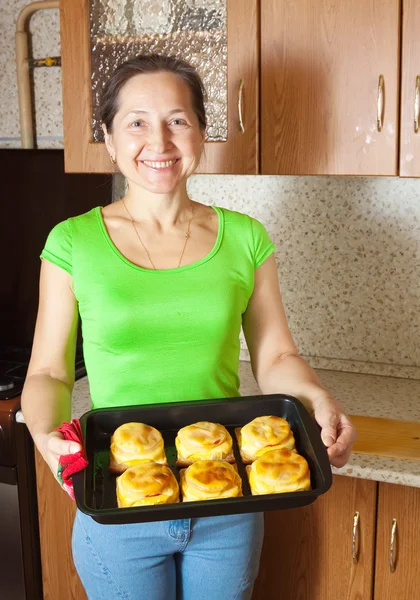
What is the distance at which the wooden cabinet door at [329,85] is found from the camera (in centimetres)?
151

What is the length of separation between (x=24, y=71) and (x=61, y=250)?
4.02 ft

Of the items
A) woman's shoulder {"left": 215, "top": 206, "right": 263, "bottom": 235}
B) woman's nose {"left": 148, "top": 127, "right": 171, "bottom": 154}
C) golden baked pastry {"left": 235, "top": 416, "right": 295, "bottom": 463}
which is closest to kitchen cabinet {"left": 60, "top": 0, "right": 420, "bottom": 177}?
woman's shoulder {"left": 215, "top": 206, "right": 263, "bottom": 235}

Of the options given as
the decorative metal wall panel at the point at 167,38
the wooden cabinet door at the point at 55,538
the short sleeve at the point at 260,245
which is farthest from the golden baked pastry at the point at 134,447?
the decorative metal wall panel at the point at 167,38

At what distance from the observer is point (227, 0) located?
161 cm

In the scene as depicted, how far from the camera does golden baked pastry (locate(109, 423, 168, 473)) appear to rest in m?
1.17

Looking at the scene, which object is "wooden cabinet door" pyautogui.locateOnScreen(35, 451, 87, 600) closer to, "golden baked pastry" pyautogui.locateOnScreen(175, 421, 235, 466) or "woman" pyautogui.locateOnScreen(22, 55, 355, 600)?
"woman" pyautogui.locateOnScreen(22, 55, 355, 600)

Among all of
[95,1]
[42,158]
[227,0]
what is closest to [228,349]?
[227,0]

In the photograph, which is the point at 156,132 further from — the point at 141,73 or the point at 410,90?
the point at 410,90

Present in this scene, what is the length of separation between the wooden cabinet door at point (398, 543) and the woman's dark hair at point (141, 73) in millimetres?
880

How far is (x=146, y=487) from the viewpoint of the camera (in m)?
1.09

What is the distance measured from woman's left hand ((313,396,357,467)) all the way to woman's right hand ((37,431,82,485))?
0.41 m

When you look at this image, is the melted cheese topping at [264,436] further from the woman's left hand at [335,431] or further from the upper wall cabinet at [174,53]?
the upper wall cabinet at [174,53]

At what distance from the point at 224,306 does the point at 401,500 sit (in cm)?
60

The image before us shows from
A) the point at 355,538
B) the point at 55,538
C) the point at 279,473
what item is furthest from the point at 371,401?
the point at 55,538
